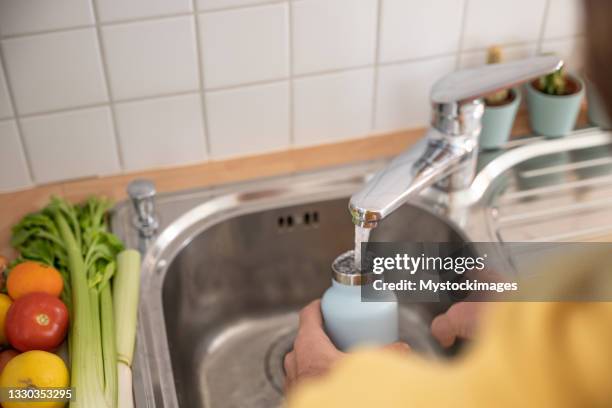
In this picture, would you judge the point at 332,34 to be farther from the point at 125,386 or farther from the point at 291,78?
the point at 125,386

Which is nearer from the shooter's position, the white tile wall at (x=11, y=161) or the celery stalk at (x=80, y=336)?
the celery stalk at (x=80, y=336)

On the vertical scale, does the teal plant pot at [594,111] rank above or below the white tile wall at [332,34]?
below

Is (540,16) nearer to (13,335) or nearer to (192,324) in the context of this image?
(192,324)

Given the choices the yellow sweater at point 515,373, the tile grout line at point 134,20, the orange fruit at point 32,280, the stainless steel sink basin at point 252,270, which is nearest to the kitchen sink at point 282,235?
the stainless steel sink basin at point 252,270

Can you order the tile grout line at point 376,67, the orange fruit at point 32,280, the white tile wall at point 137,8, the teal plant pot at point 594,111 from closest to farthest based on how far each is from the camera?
the orange fruit at point 32,280 → the white tile wall at point 137,8 → the tile grout line at point 376,67 → the teal plant pot at point 594,111

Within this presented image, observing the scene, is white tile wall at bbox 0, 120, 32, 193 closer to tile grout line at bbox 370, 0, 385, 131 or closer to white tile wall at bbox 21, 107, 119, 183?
white tile wall at bbox 21, 107, 119, 183

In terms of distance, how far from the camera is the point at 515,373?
48 cm

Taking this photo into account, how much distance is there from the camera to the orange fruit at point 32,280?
91 centimetres

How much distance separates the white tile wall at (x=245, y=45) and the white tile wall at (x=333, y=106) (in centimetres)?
5

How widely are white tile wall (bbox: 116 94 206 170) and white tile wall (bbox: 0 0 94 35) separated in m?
0.14

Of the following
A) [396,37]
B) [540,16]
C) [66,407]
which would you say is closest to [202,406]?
[66,407]

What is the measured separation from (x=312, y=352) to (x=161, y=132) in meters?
0.42

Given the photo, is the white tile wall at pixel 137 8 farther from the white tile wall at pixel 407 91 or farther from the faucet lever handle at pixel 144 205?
the white tile wall at pixel 407 91

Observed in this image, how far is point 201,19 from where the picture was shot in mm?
1051
